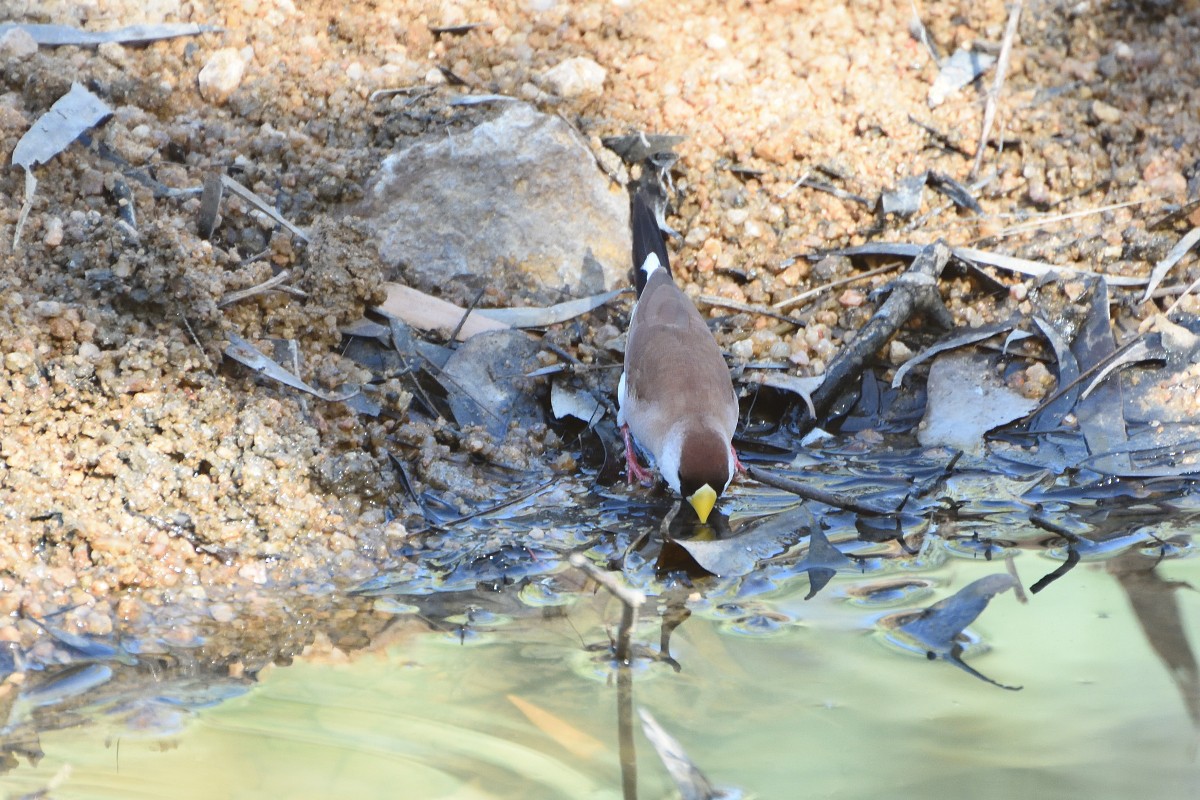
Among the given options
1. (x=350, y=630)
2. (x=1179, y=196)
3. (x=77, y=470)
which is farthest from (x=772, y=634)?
(x=1179, y=196)

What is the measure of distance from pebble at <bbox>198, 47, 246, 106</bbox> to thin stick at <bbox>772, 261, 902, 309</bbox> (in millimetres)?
3012

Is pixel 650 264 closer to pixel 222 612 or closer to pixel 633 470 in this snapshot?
pixel 633 470

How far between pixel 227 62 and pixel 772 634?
418 cm

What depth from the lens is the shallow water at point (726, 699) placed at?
289 cm

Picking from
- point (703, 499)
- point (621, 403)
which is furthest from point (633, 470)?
point (703, 499)

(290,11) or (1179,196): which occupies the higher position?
(290,11)

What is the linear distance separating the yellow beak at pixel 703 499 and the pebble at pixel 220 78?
333 centimetres

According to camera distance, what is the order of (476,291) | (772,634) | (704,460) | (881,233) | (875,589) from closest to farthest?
(772,634), (875,589), (704,460), (476,291), (881,233)

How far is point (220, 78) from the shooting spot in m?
5.91

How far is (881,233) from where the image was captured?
20.1 feet

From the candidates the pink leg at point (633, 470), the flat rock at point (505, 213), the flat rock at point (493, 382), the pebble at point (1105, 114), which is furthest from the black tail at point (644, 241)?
the pebble at point (1105, 114)

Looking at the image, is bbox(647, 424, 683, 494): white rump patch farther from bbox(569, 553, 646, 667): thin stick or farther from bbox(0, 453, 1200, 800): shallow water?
bbox(569, 553, 646, 667): thin stick

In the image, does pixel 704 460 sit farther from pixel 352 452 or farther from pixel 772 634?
pixel 352 452

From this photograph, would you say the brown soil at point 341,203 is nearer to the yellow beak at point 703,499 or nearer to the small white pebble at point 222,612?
the small white pebble at point 222,612
